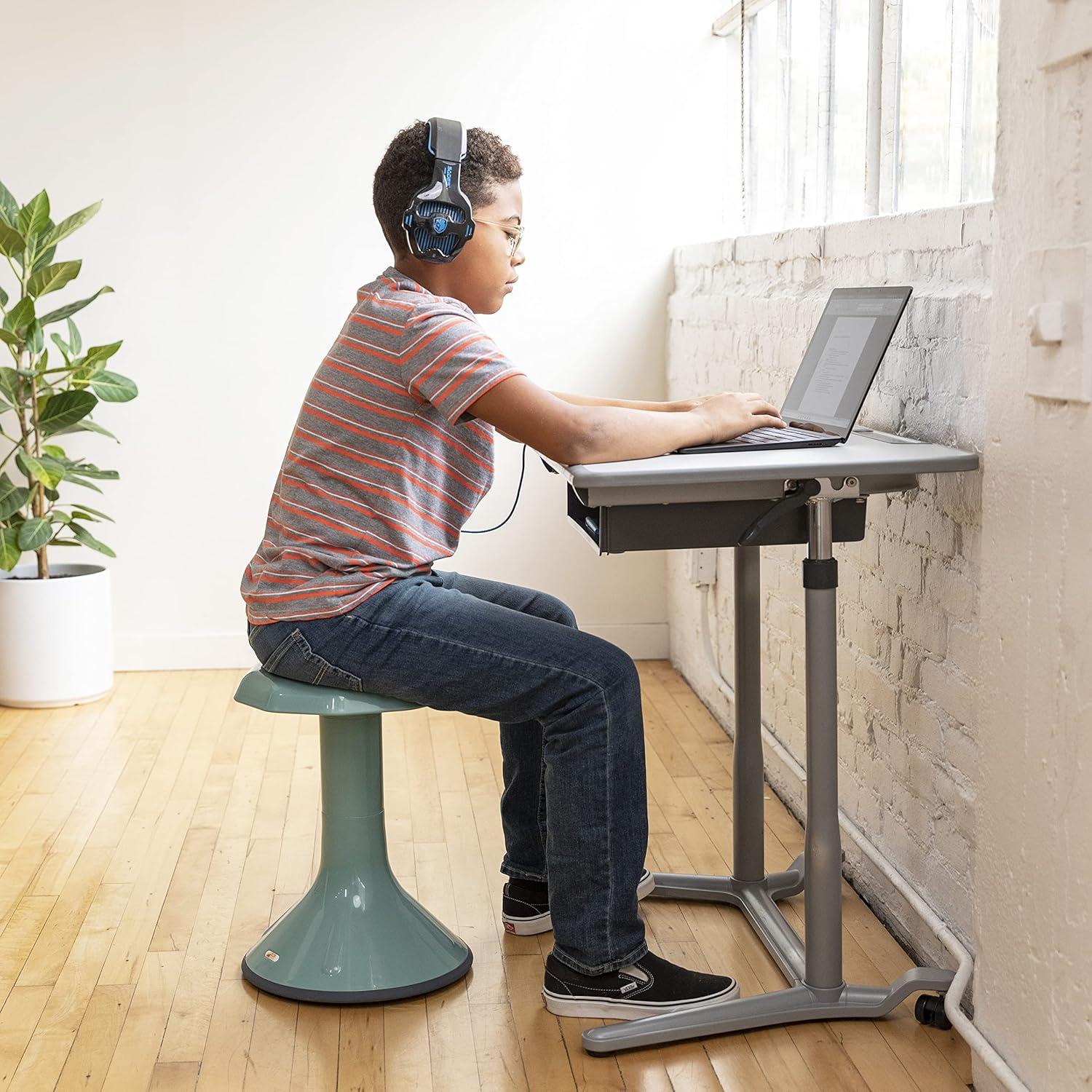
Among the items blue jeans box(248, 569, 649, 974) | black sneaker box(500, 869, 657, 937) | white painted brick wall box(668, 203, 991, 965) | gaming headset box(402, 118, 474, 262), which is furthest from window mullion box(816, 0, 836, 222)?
black sneaker box(500, 869, 657, 937)

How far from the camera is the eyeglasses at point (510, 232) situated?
6.75 feet

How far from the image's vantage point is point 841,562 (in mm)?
2566

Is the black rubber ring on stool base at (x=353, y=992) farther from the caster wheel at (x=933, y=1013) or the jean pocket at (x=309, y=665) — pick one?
the caster wheel at (x=933, y=1013)

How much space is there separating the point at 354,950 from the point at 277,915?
1.23 feet

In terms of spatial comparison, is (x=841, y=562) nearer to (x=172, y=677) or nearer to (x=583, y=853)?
(x=583, y=853)

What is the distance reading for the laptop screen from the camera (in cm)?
199

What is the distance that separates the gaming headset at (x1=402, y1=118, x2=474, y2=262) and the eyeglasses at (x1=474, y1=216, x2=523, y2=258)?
5 centimetres

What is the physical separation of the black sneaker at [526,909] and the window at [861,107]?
1.34m

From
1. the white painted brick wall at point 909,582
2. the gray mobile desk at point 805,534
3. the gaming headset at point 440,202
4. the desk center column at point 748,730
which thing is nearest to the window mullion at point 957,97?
the white painted brick wall at point 909,582

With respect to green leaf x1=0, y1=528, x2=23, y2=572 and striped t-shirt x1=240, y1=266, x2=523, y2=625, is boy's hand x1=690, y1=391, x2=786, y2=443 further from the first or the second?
green leaf x1=0, y1=528, x2=23, y2=572

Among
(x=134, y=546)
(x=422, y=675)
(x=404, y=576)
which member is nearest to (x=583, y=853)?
(x=422, y=675)

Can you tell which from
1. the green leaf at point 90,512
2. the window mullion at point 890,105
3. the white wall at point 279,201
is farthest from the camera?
the white wall at point 279,201

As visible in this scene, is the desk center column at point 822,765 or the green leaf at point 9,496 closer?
the desk center column at point 822,765

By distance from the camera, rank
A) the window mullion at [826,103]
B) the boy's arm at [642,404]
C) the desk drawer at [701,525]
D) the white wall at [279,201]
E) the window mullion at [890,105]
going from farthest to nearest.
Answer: the white wall at [279,201] < the window mullion at [826,103] < the window mullion at [890,105] < the boy's arm at [642,404] < the desk drawer at [701,525]
